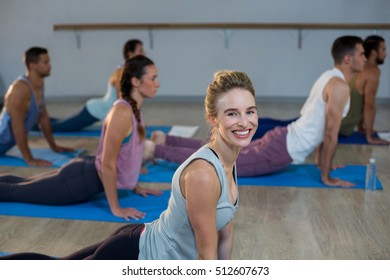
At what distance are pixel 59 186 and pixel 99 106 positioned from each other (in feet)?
6.09

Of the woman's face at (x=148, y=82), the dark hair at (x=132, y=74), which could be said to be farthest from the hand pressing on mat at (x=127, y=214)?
the woman's face at (x=148, y=82)

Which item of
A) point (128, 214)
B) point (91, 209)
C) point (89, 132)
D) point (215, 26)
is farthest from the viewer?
point (215, 26)

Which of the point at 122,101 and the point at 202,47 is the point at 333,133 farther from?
the point at 202,47

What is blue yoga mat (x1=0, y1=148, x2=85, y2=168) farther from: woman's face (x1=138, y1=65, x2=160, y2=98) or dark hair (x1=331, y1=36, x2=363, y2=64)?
dark hair (x1=331, y1=36, x2=363, y2=64)

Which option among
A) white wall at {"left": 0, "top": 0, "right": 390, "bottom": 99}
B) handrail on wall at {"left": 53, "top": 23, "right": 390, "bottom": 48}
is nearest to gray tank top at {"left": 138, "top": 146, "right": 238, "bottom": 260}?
handrail on wall at {"left": 53, "top": 23, "right": 390, "bottom": 48}

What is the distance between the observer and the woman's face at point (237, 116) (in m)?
1.48

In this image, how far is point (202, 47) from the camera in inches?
244

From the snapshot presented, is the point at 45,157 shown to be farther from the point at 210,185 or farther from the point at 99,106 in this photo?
the point at 210,185

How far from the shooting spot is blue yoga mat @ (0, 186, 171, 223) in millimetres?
2713

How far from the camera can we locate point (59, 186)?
2.76m

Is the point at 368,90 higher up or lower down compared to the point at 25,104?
lower down

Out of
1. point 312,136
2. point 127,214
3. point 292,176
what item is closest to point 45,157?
point 127,214
